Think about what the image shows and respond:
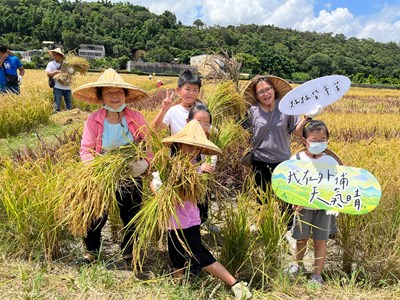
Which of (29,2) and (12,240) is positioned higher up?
(29,2)

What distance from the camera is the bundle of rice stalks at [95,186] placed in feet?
6.48

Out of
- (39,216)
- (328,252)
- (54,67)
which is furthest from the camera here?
(54,67)

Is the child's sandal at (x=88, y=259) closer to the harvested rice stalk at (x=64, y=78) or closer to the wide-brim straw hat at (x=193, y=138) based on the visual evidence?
the wide-brim straw hat at (x=193, y=138)

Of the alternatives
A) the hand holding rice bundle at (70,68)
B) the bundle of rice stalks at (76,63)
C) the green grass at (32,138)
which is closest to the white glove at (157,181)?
the green grass at (32,138)

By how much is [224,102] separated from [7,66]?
5.30 m

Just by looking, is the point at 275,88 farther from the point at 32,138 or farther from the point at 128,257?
the point at 32,138

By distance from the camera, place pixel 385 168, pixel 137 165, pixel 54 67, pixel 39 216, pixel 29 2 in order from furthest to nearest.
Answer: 1. pixel 29 2
2. pixel 54 67
3. pixel 385 168
4. pixel 39 216
5. pixel 137 165

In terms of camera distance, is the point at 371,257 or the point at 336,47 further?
the point at 336,47

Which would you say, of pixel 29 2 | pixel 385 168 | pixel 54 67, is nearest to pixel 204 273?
pixel 385 168

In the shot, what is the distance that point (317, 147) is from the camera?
2.16 meters

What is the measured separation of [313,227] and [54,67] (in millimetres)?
7265

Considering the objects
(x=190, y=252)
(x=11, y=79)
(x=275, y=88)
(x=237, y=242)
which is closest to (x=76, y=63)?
(x=11, y=79)

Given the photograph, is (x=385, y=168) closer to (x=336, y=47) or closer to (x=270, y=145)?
(x=270, y=145)

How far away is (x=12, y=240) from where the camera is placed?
2371 mm
